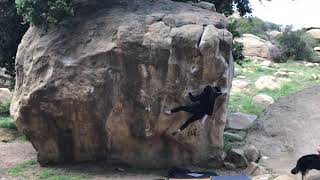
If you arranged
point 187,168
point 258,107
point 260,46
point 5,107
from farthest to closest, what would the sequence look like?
point 260,46
point 5,107
point 258,107
point 187,168

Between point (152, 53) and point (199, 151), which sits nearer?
point (152, 53)

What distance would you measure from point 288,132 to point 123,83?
604 centimetres

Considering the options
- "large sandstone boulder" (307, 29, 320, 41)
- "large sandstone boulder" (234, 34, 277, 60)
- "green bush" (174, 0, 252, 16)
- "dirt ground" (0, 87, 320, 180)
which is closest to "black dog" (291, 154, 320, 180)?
"dirt ground" (0, 87, 320, 180)

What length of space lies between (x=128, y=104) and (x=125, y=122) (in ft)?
1.55

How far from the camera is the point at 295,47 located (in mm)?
28156

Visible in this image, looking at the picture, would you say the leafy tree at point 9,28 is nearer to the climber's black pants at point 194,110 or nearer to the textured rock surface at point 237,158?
the climber's black pants at point 194,110

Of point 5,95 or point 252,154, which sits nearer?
point 252,154

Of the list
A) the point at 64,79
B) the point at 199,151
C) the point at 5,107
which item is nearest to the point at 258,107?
the point at 199,151

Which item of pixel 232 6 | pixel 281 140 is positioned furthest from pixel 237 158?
pixel 232 6

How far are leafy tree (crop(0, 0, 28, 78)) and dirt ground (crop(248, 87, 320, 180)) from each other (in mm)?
8033

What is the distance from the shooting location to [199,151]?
38.7ft

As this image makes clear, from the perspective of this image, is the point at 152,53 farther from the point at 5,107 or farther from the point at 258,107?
the point at 5,107

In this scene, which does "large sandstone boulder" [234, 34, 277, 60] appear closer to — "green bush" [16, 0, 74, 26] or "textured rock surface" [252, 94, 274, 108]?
"textured rock surface" [252, 94, 274, 108]

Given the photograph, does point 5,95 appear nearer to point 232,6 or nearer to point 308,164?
point 232,6
